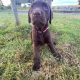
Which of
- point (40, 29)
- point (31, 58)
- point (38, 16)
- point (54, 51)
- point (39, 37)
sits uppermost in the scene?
point (38, 16)

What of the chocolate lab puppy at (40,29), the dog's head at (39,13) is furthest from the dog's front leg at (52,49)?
the dog's head at (39,13)

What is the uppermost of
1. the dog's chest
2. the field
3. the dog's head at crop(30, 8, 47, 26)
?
the dog's head at crop(30, 8, 47, 26)

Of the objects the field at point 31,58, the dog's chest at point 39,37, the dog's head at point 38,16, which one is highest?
the dog's head at point 38,16

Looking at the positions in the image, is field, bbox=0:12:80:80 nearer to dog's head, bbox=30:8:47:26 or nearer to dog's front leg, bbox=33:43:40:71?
dog's front leg, bbox=33:43:40:71

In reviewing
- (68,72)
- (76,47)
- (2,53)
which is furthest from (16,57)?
(76,47)

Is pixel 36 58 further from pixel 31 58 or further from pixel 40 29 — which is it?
pixel 40 29

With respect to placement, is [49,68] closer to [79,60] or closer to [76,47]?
[79,60]

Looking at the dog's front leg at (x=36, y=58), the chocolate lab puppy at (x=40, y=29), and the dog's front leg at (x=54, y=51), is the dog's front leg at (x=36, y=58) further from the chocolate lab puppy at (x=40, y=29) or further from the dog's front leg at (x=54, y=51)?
the dog's front leg at (x=54, y=51)

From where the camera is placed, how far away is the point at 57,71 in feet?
10.9

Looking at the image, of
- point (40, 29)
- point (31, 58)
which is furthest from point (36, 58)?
point (40, 29)

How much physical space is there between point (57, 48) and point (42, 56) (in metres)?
0.45

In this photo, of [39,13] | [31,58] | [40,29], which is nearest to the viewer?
[39,13]

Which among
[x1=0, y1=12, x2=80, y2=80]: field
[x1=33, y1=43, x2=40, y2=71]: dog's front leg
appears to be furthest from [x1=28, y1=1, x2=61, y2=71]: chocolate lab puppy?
[x1=0, y1=12, x2=80, y2=80]: field

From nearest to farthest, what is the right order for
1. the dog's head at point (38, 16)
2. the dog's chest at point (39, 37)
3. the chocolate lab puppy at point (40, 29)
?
the dog's head at point (38, 16) → the chocolate lab puppy at point (40, 29) → the dog's chest at point (39, 37)
